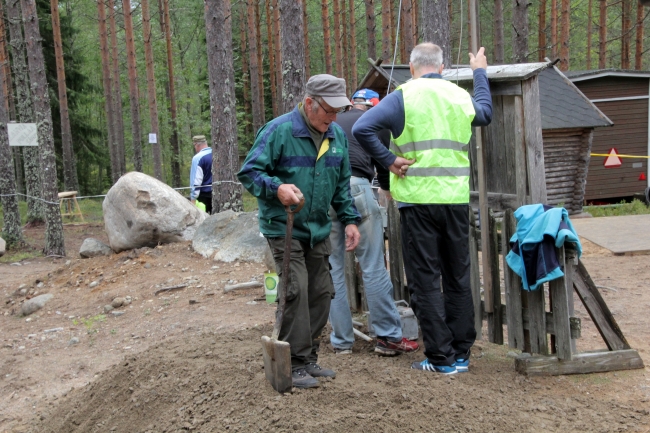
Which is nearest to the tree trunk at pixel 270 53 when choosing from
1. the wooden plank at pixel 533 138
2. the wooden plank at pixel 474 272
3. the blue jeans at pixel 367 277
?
the blue jeans at pixel 367 277

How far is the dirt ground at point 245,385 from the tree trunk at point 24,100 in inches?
376

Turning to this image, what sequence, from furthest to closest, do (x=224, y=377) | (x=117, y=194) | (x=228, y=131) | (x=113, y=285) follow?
(x=228, y=131) → (x=117, y=194) → (x=113, y=285) → (x=224, y=377)

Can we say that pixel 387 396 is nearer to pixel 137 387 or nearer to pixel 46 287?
pixel 137 387

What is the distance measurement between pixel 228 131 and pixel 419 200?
884cm

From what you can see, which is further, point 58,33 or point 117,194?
point 58,33

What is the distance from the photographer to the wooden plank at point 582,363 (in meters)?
4.45

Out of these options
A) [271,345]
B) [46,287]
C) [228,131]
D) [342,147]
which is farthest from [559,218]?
[228,131]

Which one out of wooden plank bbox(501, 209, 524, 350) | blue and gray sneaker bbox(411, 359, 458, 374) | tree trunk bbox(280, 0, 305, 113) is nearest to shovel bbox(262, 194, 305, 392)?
blue and gray sneaker bbox(411, 359, 458, 374)

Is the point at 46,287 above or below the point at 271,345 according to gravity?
below

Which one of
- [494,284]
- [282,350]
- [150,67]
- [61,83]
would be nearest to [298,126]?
[282,350]

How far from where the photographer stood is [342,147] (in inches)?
168

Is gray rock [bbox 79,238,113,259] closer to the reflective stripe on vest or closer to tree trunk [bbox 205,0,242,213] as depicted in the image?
tree trunk [bbox 205,0,242,213]

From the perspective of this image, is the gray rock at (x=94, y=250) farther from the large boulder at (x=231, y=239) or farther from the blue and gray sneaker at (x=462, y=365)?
the blue and gray sneaker at (x=462, y=365)

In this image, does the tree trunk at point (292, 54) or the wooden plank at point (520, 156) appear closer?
the wooden plank at point (520, 156)
